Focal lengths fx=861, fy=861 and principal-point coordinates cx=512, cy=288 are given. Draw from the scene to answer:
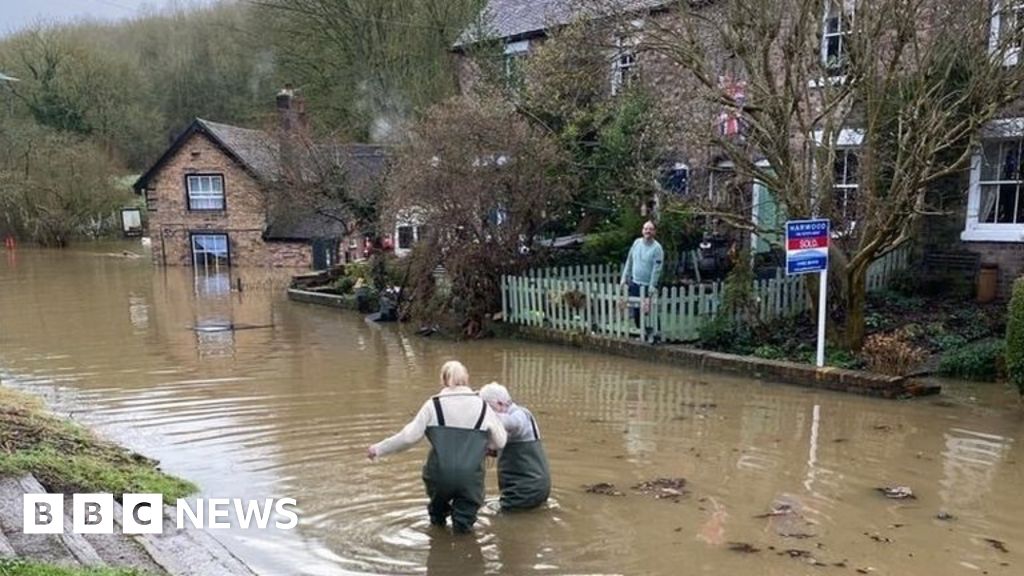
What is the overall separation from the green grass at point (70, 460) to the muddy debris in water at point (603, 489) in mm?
3438

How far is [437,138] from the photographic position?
50.1 ft

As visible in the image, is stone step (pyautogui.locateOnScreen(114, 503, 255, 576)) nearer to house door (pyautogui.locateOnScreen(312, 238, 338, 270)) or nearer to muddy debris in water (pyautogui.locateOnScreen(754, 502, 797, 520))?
muddy debris in water (pyautogui.locateOnScreen(754, 502, 797, 520))

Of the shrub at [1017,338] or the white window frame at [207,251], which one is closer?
the shrub at [1017,338]

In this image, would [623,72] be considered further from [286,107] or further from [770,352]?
[286,107]

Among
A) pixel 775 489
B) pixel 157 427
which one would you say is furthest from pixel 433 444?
pixel 157 427

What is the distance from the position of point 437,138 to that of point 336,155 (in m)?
11.6

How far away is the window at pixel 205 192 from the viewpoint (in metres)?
36.4

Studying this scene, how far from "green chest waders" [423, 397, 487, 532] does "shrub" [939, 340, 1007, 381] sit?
315 inches

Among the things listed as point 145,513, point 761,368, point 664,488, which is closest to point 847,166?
point 761,368

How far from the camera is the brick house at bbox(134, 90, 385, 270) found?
112 feet

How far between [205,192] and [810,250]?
3068cm

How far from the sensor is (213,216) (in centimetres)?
3647

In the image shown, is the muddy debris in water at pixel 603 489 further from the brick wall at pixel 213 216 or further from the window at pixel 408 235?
the brick wall at pixel 213 216

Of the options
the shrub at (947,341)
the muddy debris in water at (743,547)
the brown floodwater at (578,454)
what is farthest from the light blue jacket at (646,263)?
the muddy debris in water at (743,547)
